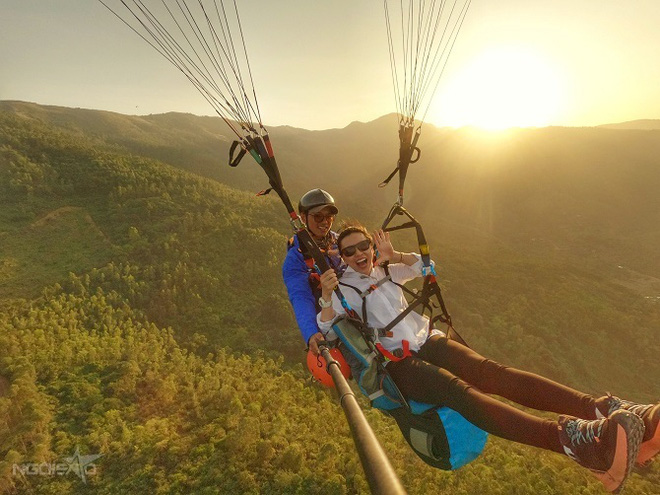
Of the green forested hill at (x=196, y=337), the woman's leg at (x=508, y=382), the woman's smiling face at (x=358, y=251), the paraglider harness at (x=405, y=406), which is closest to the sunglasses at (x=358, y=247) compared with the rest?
the woman's smiling face at (x=358, y=251)

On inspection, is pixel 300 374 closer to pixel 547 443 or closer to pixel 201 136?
pixel 547 443

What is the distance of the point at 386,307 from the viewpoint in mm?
4262

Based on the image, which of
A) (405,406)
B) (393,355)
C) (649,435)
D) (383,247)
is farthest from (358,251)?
(649,435)

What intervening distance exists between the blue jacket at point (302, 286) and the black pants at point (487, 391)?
1.27 m

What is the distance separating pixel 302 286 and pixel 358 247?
1.11 metres

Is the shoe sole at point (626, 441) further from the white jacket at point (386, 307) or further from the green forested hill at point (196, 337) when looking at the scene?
the green forested hill at point (196, 337)

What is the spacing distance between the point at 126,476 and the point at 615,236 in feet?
141

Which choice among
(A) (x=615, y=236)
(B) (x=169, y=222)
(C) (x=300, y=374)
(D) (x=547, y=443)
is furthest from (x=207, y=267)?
(A) (x=615, y=236)

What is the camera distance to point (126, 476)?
6.18 metres

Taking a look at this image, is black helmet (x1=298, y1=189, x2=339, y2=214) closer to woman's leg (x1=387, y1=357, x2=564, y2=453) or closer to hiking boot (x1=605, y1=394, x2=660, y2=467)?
woman's leg (x1=387, y1=357, x2=564, y2=453)

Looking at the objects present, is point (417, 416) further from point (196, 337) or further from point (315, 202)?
point (196, 337)

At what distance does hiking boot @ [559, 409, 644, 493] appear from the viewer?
2.47m

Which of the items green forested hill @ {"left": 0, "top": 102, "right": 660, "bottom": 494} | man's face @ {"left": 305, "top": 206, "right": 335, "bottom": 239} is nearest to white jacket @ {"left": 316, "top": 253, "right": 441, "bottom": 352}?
man's face @ {"left": 305, "top": 206, "right": 335, "bottom": 239}

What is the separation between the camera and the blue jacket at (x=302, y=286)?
465cm
